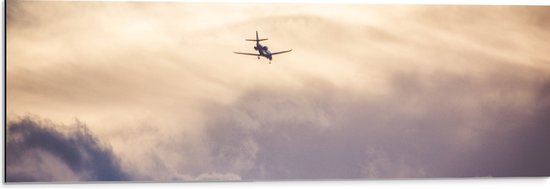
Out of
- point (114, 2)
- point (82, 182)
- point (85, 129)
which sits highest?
point (114, 2)

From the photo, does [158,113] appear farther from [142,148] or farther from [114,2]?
[114,2]

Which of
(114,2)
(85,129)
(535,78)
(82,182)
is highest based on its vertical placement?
(114,2)

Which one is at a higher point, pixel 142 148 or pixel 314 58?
pixel 314 58

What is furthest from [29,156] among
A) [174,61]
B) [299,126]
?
[299,126]

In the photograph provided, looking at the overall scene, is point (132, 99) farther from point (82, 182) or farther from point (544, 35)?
point (544, 35)

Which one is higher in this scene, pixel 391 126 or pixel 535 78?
pixel 535 78

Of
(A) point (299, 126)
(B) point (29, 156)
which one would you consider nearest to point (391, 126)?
(A) point (299, 126)

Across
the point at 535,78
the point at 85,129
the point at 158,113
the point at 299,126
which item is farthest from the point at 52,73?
the point at 535,78

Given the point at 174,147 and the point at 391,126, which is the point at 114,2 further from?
the point at 391,126
